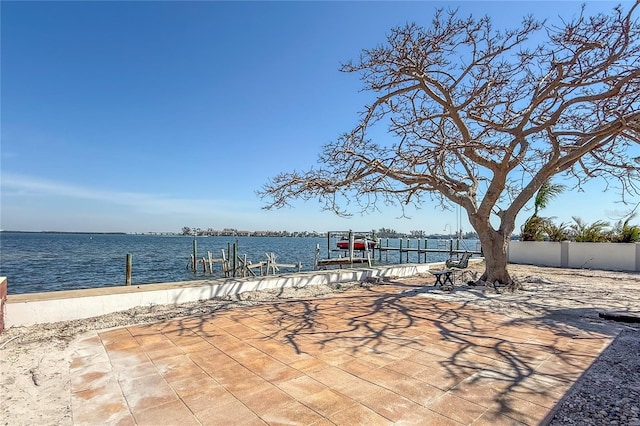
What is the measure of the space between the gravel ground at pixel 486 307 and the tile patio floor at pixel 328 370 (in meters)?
0.15

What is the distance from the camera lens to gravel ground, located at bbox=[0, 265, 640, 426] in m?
2.63

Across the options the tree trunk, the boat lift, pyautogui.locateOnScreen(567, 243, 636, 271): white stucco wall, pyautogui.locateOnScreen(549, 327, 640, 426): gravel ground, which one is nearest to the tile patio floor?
pyautogui.locateOnScreen(549, 327, 640, 426): gravel ground

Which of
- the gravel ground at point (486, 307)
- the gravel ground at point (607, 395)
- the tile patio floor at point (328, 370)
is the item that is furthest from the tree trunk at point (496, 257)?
the gravel ground at point (607, 395)

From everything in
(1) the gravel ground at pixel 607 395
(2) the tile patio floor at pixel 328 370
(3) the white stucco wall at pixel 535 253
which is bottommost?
(2) the tile patio floor at pixel 328 370

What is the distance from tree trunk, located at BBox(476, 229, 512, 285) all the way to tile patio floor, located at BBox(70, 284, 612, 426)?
11.2ft

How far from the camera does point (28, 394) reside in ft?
9.59

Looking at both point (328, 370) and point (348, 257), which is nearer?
point (328, 370)

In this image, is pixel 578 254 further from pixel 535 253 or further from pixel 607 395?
pixel 607 395

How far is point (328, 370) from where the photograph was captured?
342 centimetres

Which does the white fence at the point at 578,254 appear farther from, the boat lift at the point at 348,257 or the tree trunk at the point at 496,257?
the tree trunk at the point at 496,257

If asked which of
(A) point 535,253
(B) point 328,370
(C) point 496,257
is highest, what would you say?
(C) point 496,257

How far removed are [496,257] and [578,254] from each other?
28.1 feet

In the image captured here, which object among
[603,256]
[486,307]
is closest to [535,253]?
[603,256]

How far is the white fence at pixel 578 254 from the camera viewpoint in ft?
44.5
